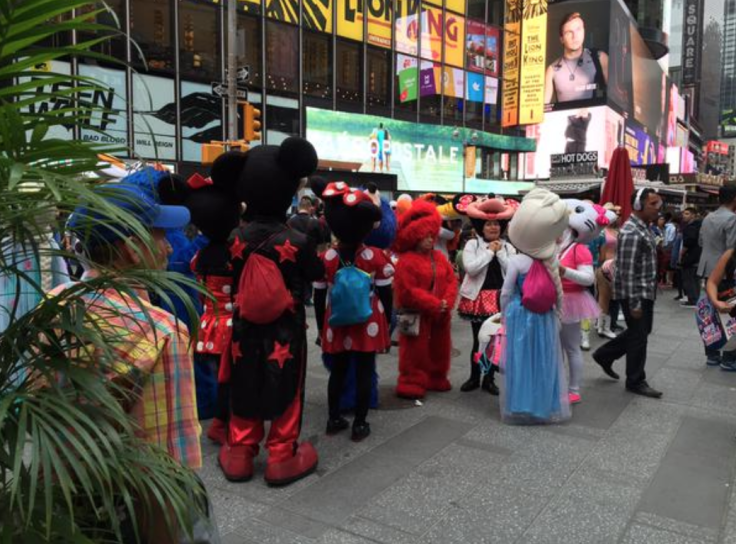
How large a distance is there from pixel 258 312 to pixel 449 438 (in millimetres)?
1842

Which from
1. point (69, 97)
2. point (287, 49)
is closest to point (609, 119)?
point (287, 49)

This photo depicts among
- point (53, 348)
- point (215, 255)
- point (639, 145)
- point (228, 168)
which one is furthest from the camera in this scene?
point (639, 145)

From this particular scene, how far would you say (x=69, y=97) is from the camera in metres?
1.29

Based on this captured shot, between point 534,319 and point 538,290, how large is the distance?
245 millimetres

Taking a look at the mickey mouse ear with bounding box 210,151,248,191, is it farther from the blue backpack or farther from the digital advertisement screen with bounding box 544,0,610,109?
the digital advertisement screen with bounding box 544,0,610,109

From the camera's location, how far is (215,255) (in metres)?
4.34

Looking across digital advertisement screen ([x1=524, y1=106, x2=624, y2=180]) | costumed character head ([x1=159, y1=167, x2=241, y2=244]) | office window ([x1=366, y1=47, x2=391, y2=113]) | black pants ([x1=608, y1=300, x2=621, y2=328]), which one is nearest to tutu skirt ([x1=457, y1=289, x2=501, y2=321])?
costumed character head ([x1=159, y1=167, x2=241, y2=244])

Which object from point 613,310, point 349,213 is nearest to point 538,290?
point 349,213

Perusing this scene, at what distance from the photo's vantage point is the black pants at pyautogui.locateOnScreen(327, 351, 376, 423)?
442cm

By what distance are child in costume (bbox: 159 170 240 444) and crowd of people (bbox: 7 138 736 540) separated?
0.01 m

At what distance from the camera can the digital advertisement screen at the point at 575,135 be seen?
46906mm

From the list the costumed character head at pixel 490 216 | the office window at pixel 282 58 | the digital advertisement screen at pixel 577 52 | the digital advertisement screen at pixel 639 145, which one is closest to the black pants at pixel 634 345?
the costumed character head at pixel 490 216

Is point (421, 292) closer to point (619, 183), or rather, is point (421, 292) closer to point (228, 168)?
point (228, 168)

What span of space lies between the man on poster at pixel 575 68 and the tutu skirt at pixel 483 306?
46.1 metres
